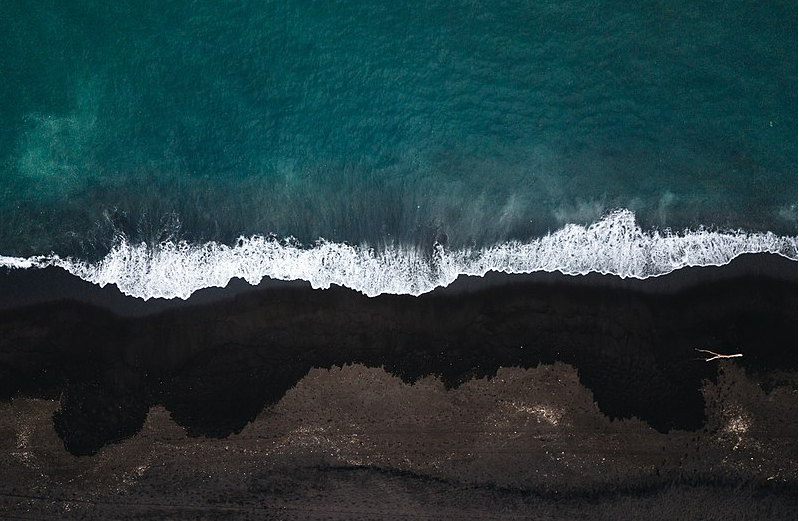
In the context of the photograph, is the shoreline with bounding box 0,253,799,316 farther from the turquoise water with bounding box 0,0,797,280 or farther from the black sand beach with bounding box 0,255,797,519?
the turquoise water with bounding box 0,0,797,280

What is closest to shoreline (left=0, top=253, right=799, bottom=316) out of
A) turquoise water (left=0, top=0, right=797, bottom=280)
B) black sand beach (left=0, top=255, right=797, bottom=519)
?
black sand beach (left=0, top=255, right=797, bottom=519)

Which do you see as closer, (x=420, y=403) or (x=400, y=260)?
(x=420, y=403)

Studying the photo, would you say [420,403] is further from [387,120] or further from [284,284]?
[387,120]

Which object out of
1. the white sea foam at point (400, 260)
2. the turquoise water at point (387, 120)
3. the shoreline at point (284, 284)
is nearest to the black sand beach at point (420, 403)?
the shoreline at point (284, 284)

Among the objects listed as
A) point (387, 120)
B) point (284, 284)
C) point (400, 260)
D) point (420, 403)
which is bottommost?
point (420, 403)

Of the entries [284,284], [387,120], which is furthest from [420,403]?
[387,120]

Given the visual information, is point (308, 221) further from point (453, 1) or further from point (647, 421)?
point (647, 421)

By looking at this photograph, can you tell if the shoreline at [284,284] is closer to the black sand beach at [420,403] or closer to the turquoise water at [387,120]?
the black sand beach at [420,403]
